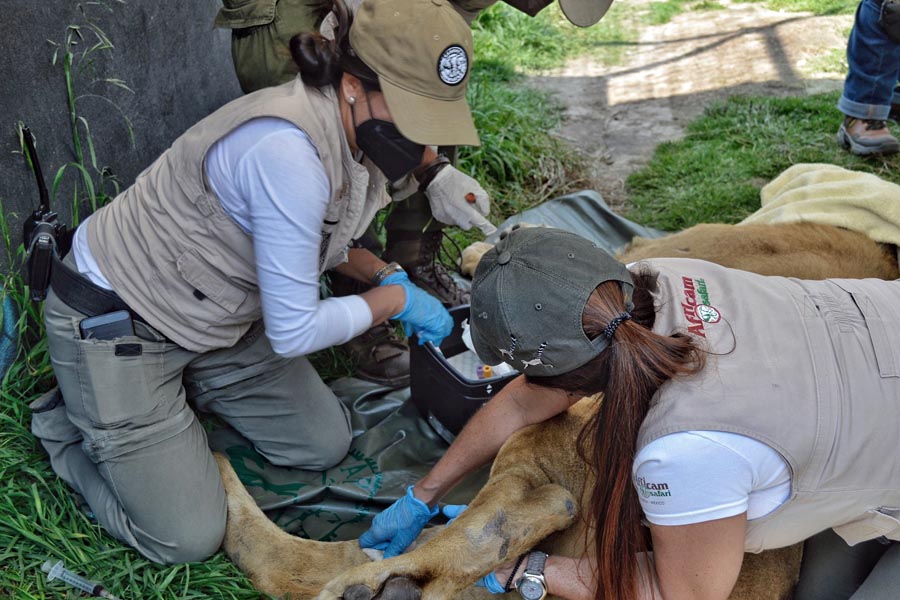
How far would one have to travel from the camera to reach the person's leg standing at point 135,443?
2762 millimetres

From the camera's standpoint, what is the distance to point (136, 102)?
3686mm

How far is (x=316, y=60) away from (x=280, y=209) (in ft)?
1.49

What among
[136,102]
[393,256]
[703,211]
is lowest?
[703,211]

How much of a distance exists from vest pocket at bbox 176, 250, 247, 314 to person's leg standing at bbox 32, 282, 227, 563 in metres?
0.23

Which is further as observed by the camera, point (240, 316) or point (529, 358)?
point (240, 316)

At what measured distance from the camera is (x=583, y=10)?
12.3ft

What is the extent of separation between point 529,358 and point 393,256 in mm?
2131

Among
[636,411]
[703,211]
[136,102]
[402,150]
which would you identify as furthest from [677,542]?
[703,211]

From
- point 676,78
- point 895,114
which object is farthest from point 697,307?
point 676,78

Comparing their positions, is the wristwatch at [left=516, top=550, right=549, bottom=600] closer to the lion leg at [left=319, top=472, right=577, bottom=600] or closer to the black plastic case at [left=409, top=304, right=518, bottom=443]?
the lion leg at [left=319, top=472, right=577, bottom=600]

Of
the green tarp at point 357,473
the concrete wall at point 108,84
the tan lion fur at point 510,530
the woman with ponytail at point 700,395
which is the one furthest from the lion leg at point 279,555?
the concrete wall at point 108,84

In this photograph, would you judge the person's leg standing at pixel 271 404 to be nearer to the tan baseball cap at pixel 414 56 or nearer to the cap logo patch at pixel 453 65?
the tan baseball cap at pixel 414 56

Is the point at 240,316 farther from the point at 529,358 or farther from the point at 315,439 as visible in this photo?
the point at 529,358

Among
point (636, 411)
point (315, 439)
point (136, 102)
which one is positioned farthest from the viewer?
point (136, 102)
